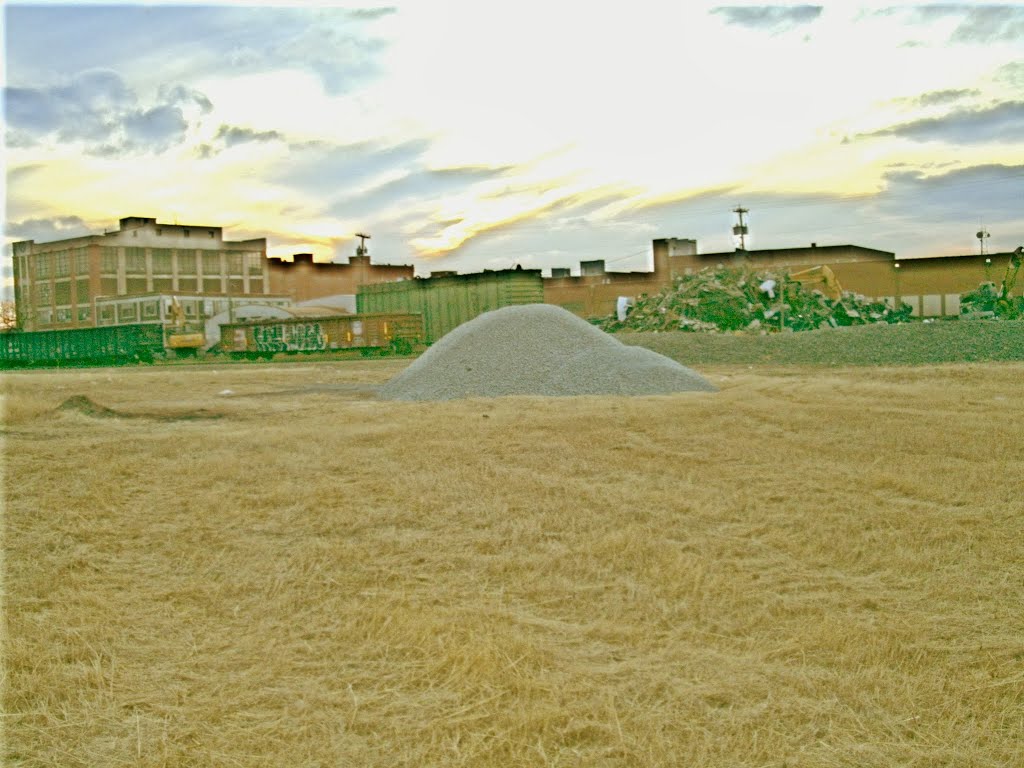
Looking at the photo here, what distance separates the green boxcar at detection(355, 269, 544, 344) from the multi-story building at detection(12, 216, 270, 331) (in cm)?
1157

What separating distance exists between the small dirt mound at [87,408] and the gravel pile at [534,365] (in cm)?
411

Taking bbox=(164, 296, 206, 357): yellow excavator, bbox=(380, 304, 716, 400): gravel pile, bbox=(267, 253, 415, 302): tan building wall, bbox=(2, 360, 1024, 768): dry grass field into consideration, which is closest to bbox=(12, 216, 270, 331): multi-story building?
bbox=(267, 253, 415, 302): tan building wall

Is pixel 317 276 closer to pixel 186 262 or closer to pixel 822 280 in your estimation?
pixel 186 262

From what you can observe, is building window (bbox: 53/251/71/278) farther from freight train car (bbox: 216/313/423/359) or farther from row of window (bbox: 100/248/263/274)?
freight train car (bbox: 216/313/423/359)

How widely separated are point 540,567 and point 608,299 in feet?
118

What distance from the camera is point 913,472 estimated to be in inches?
273

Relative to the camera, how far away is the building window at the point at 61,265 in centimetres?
4128

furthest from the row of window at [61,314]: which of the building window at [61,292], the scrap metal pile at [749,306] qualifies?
the scrap metal pile at [749,306]

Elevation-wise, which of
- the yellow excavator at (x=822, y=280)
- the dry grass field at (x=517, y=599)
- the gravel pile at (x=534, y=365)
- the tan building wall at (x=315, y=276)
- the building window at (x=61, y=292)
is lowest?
the dry grass field at (x=517, y=599)

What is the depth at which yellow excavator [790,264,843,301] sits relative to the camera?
27797mm

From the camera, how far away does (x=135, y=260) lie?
42.3 meters

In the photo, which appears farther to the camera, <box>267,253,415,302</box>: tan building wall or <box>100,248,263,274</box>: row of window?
<box>267,253,415,302</box>: tan building wall

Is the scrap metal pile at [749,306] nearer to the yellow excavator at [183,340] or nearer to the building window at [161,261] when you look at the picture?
the yellow excavator at [183,340]

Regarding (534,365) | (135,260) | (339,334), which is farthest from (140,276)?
(534,365)
